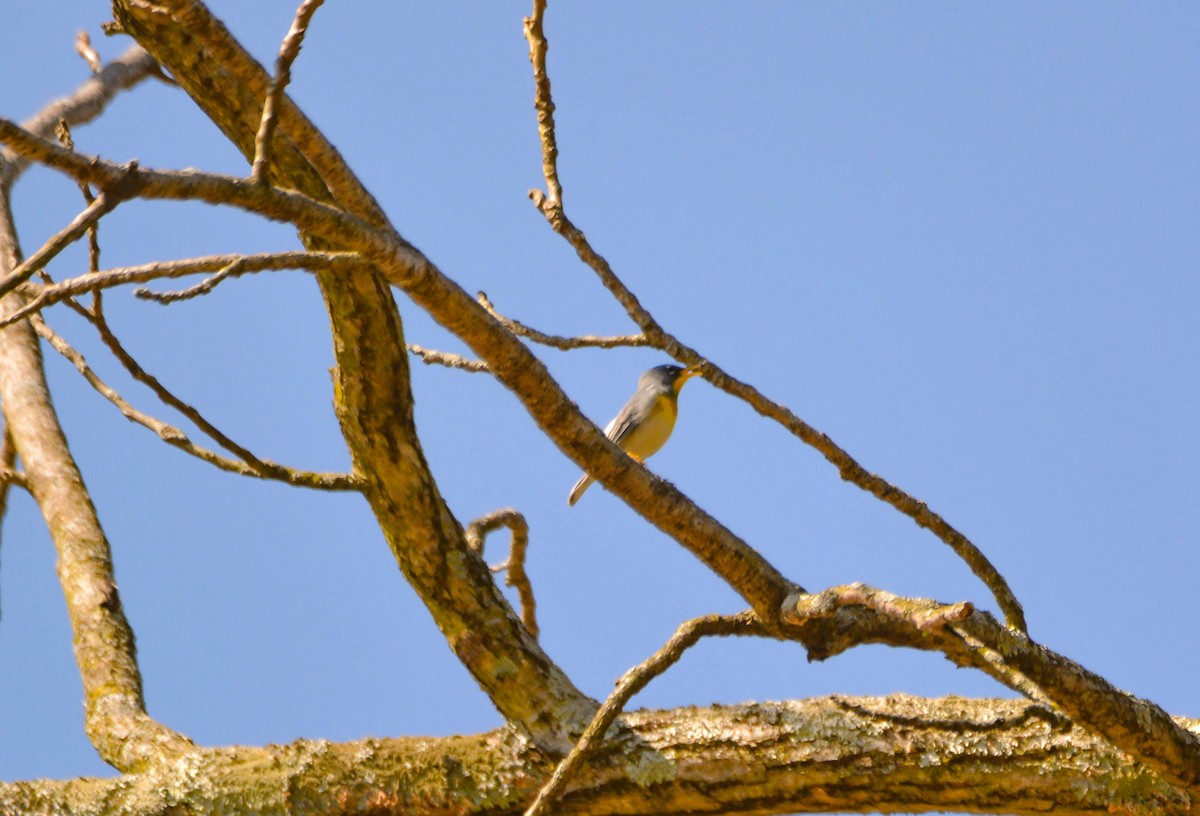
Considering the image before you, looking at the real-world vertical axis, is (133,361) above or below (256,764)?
above

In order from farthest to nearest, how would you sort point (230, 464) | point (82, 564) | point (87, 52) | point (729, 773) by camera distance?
point (87, 52) < point (82, 564) < point (230, 464) < point (729, 773)

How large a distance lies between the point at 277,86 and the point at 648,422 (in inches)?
327

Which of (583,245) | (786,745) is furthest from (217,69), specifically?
(786,745)

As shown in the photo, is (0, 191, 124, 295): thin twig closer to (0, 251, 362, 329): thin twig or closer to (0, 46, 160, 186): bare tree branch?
(0, 251, 362, 329): thin twig

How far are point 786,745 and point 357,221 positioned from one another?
1.52 meters

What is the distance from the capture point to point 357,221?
7.79ft

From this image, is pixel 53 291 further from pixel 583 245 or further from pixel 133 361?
pixel 583 245

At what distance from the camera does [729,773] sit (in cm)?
296

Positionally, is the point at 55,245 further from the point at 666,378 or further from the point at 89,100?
the point at 666,378

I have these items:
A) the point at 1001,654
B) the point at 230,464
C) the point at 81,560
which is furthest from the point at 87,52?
the point at 1001,654

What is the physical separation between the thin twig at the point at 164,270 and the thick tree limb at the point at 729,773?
140 cm

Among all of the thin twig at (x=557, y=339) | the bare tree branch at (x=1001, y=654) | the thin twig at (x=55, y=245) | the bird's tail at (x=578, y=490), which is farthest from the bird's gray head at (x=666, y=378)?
the thin twig at (x=55, y=245)

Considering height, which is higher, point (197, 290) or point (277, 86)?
point (277, 86)

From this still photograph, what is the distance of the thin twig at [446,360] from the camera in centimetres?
337
